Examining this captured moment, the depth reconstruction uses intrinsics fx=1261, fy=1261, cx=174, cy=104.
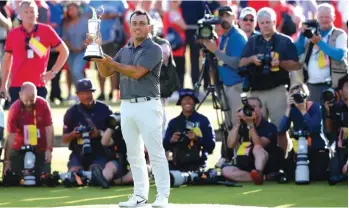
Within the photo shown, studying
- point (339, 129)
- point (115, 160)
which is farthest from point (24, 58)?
point (339, 129)

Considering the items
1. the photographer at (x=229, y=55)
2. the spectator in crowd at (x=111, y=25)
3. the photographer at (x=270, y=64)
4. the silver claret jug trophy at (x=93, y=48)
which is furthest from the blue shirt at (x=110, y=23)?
the silver claret jug trophy at (x=93, y=48)

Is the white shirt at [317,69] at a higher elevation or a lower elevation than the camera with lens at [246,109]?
higher

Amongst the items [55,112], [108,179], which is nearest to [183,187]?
[108,179]

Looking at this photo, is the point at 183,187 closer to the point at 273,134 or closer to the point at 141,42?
the point at 273,134

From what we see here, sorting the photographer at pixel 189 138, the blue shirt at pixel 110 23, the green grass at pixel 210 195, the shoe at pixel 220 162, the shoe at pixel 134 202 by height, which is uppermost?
Result: the blue shirt at pixel 110 23

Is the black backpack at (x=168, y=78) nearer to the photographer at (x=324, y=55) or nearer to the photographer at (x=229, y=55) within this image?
the photographer at (x=229, y=55)

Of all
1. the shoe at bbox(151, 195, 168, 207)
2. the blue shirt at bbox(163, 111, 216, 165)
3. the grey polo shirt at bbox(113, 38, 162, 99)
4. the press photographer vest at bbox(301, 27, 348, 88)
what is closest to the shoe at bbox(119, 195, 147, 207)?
the shoe at bbox(151, 195, 168, 207)

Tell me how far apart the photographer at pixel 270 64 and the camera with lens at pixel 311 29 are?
245mm

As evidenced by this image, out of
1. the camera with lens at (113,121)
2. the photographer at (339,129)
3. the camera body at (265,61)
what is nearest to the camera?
the photographer at (339,129)

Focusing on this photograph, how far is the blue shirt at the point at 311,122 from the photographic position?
15.7 meters

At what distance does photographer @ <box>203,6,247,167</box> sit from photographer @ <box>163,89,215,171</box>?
0.77m

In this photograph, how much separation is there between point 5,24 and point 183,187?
295 cm

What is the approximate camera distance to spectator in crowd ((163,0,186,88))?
23.0 metres

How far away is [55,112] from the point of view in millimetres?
21906
